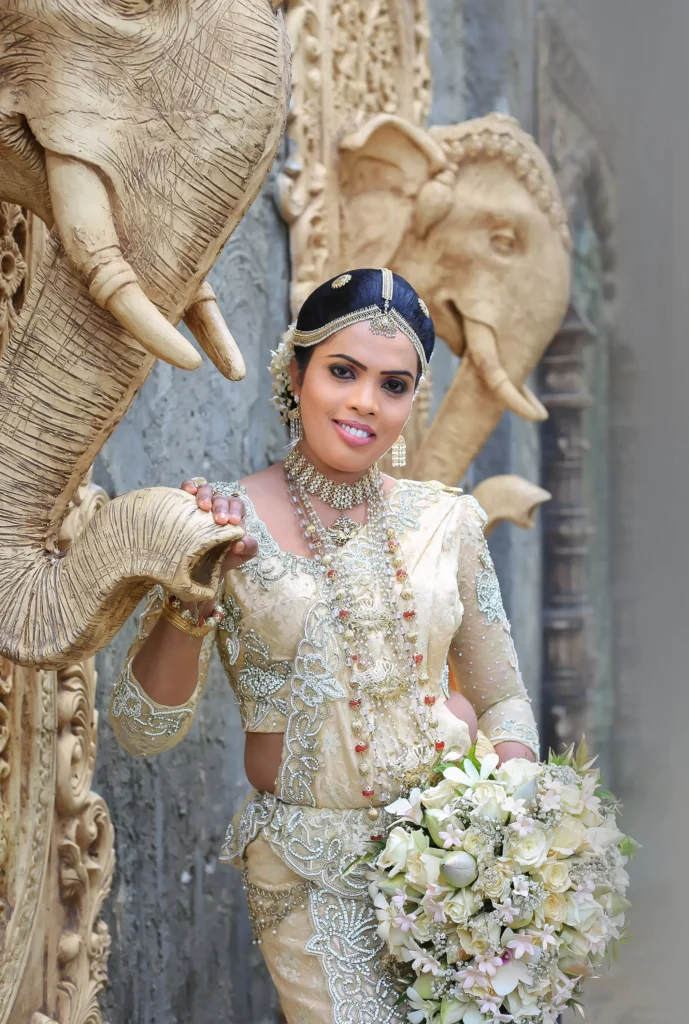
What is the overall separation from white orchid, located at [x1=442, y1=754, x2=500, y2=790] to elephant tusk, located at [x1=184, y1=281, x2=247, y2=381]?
1.62ft

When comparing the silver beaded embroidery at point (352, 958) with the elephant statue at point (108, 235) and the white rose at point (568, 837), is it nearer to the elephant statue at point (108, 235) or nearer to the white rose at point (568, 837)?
the white rose at point (568, 837)

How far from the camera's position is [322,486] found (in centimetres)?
141

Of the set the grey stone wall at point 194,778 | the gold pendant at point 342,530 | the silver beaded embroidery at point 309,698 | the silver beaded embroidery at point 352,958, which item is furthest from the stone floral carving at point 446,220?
the silver beaded embroidery at point 352,958

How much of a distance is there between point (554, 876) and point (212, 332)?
0.66 m

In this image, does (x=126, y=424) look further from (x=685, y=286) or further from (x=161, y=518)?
(x=685, y=286)

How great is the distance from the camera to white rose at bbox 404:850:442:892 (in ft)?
3.97

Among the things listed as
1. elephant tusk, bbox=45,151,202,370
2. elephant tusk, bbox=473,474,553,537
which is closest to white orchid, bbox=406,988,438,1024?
elephant tusk, bbox=45,151,202,370

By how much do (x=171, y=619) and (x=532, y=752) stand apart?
0.54 meters

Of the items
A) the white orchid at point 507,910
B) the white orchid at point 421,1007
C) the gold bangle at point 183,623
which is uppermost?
the gold bangle at point 183,623

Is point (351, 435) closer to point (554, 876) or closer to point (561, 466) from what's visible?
point (554, 876)

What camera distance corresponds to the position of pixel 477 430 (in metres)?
2.52

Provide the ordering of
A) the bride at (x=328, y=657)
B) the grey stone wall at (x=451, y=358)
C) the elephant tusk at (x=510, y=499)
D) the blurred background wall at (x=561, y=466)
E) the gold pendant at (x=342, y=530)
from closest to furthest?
the blurred background wall at (x=561, y=466) < the bride at (x=328, y=657) < the gold pendant at (x=342, y=530) < the elephant tusk at (x=510, y=499) < the grey stone wall at (x=451, y=358)

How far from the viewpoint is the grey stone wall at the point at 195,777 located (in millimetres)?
1906

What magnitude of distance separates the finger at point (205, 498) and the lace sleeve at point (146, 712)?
0.19 meters
